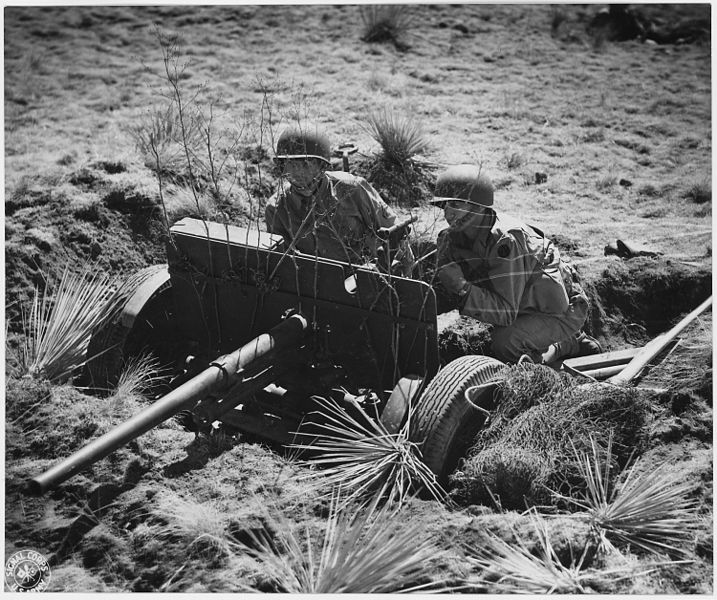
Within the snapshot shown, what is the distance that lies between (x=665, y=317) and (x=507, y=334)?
2125 mm

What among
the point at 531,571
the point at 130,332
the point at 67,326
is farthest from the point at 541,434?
the point at 67,326

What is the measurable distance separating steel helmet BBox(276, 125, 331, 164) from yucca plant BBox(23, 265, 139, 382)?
4.44ft

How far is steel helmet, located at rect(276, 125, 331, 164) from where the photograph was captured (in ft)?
19.6

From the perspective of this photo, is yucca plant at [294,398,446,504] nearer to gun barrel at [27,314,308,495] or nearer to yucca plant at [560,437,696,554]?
gun barrel at [27,314,308,495]

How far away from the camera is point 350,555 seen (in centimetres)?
399

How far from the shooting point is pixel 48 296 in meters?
6.71

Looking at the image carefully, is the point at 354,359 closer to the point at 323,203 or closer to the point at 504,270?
the point at 504,270

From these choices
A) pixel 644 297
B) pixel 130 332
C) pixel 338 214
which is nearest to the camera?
pixel 130 332

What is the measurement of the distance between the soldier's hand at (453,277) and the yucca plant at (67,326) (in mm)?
2081

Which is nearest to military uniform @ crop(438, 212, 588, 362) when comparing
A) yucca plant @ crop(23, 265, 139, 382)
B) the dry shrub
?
the dry shrub

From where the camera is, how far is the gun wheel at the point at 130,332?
18.8 ft

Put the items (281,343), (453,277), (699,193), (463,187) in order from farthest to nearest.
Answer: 1. (699,193)
2. (453,277)
3. (463,187)
4. (281,343)

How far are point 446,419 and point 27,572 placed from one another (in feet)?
7.40

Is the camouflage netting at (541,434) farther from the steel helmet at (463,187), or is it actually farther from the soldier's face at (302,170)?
the soldier's face at (302,170)
